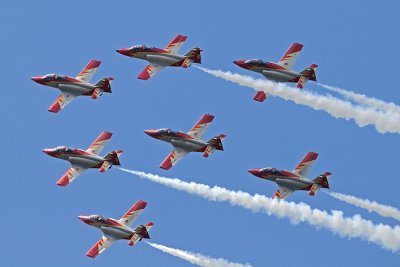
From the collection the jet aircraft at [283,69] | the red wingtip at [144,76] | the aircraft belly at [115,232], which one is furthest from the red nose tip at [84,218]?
the jet aircraft at [283,69]

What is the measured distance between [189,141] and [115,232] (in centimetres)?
960

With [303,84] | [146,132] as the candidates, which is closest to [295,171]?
[303,84]

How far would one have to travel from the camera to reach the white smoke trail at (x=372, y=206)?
8962 centimetres

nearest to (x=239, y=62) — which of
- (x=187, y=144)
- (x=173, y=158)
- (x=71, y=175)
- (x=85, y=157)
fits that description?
(x=187, y=144)

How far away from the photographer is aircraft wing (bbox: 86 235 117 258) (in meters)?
94.3

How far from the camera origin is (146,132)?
100625mm

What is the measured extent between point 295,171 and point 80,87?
19496 mm

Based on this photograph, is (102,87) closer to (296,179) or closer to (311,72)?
(311,72)

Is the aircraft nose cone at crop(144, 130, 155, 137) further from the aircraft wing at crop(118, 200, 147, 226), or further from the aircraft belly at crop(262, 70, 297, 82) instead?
the aircraft belly at crop(262, 70, 297, 82)

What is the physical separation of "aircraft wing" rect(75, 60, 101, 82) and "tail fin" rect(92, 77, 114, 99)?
8.87ft

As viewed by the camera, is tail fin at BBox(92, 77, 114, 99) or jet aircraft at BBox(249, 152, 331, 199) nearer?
jet aircraft at BBox(249, 152, 331, 199)

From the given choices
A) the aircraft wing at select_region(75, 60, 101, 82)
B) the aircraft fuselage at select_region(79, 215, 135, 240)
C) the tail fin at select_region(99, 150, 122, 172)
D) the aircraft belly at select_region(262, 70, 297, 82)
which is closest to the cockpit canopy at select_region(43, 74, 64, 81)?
the aircraft wing at select_region(75, 60, 101, 82)

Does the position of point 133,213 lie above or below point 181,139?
below

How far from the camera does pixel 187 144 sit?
97.2 meters
